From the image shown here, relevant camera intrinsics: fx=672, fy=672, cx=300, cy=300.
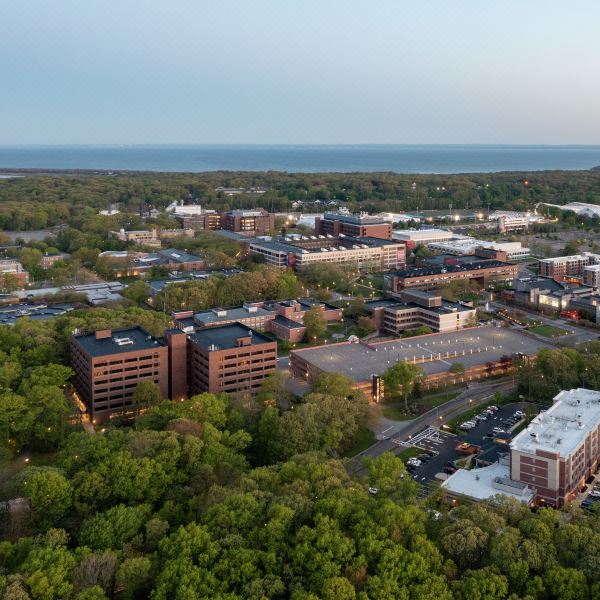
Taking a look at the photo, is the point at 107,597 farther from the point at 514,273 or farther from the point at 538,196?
the point at 538,196

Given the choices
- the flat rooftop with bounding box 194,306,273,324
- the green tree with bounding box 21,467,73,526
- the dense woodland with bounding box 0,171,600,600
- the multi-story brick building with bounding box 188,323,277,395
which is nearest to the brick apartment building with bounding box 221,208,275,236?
the flat rooftop with bounding box 194,306,273,324

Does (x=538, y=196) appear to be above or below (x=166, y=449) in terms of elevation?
above

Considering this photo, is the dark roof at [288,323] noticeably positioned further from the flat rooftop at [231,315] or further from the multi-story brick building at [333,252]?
the multi-story brick building at [333,252]

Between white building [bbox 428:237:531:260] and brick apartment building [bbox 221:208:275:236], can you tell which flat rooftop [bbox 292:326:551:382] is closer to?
white building [bbox 428:237:531:260]

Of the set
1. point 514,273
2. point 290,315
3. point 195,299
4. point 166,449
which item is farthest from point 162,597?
point 514,273

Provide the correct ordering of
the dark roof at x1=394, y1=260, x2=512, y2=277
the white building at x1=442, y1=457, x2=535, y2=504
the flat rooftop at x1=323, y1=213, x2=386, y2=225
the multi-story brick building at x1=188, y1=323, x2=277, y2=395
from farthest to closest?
the flat rooftop at x1=323, y1=213, x2=386, y2=225 → the dark roof at x1=394, y1=260, x2=512, y2=277 → the multi-story brick building at x1=188, y1=323, x2=277, y2=395 → the white building at x1=442, y1=457, x2=535, y2=504

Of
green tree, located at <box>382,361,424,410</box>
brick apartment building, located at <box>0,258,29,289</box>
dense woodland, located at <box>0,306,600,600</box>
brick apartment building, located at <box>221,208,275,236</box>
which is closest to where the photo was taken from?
dense woodland, located at <box>0,306,600,600</box>

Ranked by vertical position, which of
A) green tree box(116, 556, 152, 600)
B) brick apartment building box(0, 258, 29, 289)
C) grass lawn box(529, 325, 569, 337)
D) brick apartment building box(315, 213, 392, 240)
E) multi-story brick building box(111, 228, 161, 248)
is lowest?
green tree box(116, 556, 152, 600)
